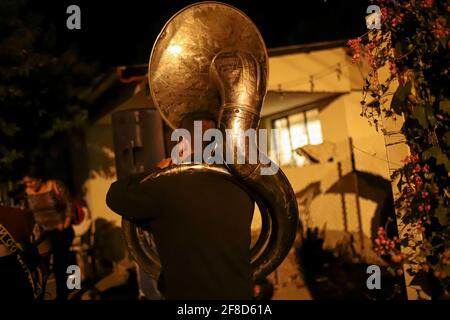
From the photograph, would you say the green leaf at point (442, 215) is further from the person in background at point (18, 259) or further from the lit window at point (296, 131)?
the lit window at point (296, 131)

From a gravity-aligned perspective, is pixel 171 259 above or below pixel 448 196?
below

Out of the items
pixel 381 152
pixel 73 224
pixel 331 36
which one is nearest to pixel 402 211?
pixel 381 152

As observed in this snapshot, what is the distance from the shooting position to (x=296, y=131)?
7.26 metres

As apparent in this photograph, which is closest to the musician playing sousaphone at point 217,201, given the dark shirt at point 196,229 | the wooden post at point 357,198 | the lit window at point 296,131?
the dark shirt at point 196,229

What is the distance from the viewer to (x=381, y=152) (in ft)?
10.8

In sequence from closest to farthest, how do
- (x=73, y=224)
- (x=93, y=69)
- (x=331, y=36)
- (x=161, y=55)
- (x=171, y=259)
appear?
(x=171, y=259) → (x=161, y=55) → (x=73, y=224) → (x=93, y=69) → (x=331, y=36)

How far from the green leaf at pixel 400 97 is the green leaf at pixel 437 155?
313mm

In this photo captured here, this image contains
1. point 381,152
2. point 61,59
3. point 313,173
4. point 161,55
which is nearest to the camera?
point 161,55

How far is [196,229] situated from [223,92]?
76 cm

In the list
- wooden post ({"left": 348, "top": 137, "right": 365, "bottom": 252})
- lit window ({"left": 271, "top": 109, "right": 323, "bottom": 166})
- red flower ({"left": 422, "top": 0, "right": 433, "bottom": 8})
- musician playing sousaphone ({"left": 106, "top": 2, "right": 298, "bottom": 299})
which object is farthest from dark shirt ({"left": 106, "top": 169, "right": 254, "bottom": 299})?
lit window ({"left": 271, "top": 109, "right": 323, "bottom": 166})

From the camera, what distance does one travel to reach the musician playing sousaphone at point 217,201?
192 centimetres

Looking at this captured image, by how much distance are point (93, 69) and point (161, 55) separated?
5.26m

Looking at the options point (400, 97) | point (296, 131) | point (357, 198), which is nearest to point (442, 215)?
point (400, 97)
